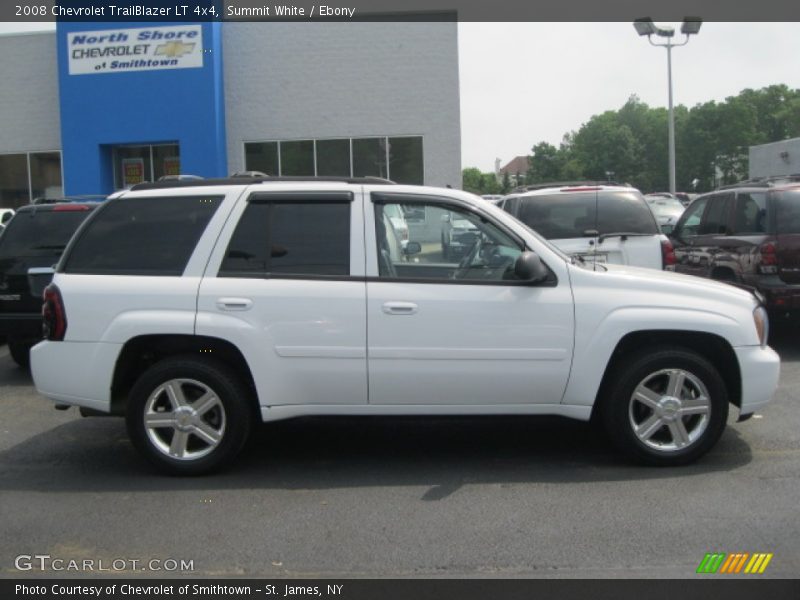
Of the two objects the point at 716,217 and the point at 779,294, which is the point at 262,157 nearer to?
the point at 716,217

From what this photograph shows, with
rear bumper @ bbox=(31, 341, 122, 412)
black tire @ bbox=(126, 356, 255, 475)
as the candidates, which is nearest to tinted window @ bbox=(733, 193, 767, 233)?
black tire @ bbox=(126, 356, 255, 475)

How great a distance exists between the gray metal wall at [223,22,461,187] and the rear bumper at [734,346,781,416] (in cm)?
1637

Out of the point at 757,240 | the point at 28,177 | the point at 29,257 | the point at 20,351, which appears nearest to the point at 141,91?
the point at 28,177

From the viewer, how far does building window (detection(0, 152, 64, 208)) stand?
23.1 m

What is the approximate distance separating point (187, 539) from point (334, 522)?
83 cm

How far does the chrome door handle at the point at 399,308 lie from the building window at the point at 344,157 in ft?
54.3

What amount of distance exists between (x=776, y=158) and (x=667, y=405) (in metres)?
35.9

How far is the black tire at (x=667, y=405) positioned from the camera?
544 cm

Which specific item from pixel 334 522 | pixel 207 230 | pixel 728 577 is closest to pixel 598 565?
pixel 728 577

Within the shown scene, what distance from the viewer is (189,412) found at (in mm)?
5480

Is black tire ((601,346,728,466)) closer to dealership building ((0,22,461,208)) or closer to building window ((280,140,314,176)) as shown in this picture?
dealership building ((0,22,461,208))

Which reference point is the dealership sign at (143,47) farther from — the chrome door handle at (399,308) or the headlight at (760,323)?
the headlight at (760,323)
